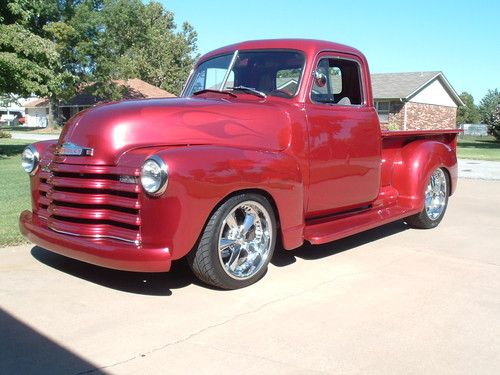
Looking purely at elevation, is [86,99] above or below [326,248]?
above

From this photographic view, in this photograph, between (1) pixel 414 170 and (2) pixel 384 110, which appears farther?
(2) pixel 384 110

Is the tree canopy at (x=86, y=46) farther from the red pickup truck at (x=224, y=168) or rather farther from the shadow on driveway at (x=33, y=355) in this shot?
the shadow on driveway at (x=33, y=355)

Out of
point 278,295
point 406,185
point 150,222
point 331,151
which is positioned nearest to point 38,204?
point 150,222

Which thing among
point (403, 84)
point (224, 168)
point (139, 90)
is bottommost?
point (224, 168)

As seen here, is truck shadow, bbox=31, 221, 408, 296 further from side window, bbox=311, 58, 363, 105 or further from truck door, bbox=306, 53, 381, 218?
side window, bbox=311, 58, 363, 105

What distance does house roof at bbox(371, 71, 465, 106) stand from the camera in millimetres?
38156

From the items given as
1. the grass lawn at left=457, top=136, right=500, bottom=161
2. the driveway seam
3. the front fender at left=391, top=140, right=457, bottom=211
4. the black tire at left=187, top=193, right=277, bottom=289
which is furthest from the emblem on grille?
the grass lawn at left=457, top=136, right=500, bottom=161

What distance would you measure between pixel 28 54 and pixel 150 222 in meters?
14.0

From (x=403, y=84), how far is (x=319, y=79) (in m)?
36.4

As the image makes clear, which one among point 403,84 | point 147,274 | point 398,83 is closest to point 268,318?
point 147,274

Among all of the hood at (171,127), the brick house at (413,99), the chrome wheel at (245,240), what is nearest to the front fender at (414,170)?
the hood at (171,127)

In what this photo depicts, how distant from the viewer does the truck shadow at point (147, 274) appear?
4517 mm

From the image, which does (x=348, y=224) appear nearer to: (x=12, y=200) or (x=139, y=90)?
(x=12, y=200)

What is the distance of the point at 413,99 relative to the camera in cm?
3916
